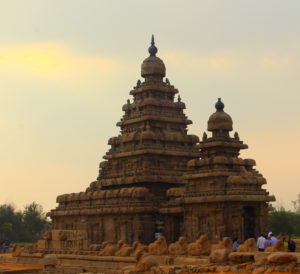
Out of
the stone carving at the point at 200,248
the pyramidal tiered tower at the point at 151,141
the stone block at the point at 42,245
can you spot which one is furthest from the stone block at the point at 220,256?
the stone block at the point at 42,245

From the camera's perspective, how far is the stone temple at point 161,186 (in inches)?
1969

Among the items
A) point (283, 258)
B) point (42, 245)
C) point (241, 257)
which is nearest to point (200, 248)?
point (241, 257)

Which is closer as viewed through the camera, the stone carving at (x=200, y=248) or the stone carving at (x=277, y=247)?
the stone carving at (x=277, y=247)

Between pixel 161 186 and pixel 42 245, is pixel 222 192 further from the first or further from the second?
pixel 42 245

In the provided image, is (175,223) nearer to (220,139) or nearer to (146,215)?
(146,215)

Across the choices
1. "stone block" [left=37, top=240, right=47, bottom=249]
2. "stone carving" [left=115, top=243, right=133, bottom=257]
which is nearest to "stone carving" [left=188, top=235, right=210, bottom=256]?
"stone carving" [left=115, top=243, right=133, bottom=257]

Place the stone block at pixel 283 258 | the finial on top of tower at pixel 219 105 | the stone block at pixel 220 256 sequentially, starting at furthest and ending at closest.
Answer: the finial on top of tower at pixel 219 105, the stone block at pixel 220 256, the stone block at pixel 283 258

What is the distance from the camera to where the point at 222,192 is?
162 feet

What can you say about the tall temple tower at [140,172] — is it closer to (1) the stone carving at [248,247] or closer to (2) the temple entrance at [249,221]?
(2) the temple entrance at [249,221]

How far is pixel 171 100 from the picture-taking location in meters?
64.3

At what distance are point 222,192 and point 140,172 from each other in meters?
10.8

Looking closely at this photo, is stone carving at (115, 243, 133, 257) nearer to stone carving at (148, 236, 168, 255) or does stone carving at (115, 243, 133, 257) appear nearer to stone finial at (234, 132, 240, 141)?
stone carving at (148, 236, 168, 255)

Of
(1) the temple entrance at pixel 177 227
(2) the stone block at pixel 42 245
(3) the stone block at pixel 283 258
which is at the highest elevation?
(1) the temple entrance at pixel 177 227

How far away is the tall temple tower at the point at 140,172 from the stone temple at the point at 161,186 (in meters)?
0.08
